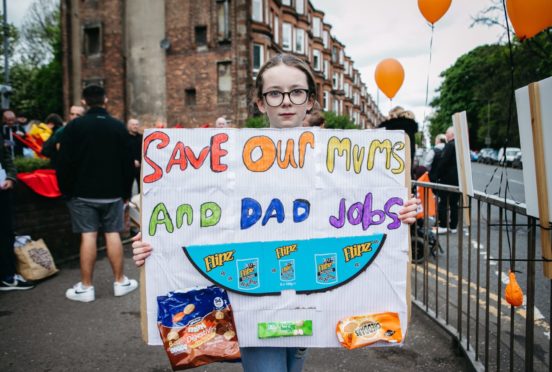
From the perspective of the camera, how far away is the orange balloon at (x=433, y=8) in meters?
4.99

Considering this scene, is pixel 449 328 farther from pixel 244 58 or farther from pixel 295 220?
pixel 244 58

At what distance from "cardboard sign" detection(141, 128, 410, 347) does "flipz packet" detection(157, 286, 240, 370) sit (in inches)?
2.4

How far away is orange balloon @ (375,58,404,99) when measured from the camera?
785cm

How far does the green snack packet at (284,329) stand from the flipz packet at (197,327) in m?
0.13

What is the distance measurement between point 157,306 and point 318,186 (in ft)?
2.74

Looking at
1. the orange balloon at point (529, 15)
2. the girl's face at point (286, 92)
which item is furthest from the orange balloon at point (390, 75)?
the girl's face at point (286, 92)

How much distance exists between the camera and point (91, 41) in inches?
989

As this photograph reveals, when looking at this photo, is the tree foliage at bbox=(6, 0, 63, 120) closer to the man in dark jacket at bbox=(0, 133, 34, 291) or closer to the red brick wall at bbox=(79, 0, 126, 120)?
the red brick wall at bbox=(79, 0, 126, 120)

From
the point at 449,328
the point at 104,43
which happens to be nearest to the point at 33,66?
the point at 104,43

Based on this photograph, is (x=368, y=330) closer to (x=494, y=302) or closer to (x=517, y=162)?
(x=494, y=302)

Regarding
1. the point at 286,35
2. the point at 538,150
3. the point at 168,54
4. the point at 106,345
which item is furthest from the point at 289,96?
the point at 286,35

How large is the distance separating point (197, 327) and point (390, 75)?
7011mm

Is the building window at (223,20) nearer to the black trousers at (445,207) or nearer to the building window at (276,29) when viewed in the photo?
the building window at (276,29)

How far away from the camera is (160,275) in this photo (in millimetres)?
1845
